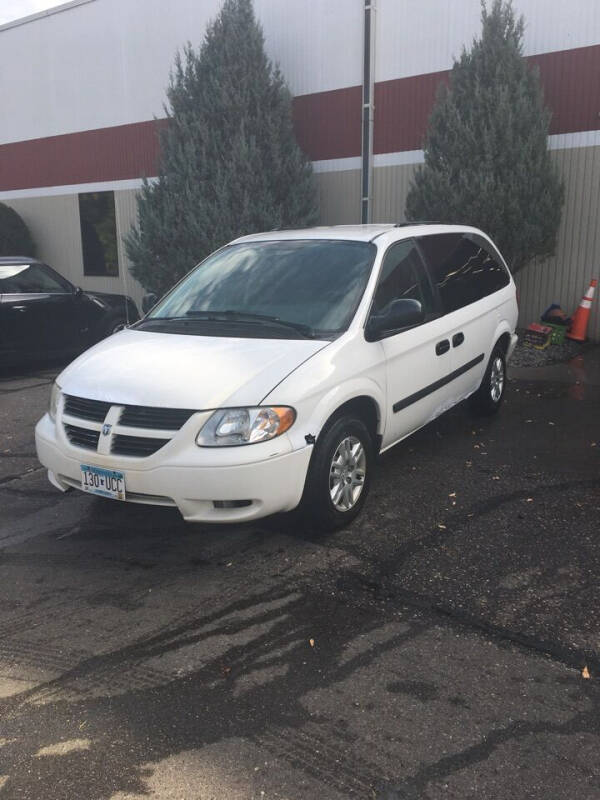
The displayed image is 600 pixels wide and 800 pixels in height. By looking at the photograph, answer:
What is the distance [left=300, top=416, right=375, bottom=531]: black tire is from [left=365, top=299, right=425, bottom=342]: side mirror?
59 centimetres

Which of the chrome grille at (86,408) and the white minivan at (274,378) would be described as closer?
the white minivan at (274,378)

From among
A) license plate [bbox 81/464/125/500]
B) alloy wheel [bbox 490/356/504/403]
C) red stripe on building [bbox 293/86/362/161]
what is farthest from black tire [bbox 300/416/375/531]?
red stripe on building [bbox 293/86/362/161]

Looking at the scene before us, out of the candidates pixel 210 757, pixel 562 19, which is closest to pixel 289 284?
pixel 210 757

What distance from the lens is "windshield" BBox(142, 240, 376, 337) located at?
4727 millimetres

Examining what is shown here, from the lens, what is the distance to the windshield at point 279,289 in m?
4.73

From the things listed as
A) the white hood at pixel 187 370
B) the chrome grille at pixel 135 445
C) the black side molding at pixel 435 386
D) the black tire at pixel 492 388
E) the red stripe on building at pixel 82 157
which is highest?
the red stripe on building at pixel 82 157


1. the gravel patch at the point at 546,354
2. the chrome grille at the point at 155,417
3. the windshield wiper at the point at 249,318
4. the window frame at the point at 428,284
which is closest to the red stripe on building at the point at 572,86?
the gravel patch at the point at 546,354

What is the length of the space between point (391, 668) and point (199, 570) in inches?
53.5

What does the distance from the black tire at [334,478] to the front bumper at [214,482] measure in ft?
0.41

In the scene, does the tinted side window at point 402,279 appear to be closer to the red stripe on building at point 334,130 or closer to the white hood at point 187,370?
the white hood at point 187,370

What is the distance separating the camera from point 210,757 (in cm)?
265

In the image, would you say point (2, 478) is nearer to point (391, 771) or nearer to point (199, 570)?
point (199, 570)

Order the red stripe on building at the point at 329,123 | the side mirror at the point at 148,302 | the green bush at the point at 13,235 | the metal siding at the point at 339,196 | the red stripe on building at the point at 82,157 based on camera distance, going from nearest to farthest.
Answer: the side mirror at the point at 148,302
the red stripe on building at the point at 329,123
the metal siding at the point at 339,196
the red stripe on building at the point at 82,157
the green bush at the point at 13,235

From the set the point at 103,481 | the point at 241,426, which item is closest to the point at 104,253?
the point at 103,481
